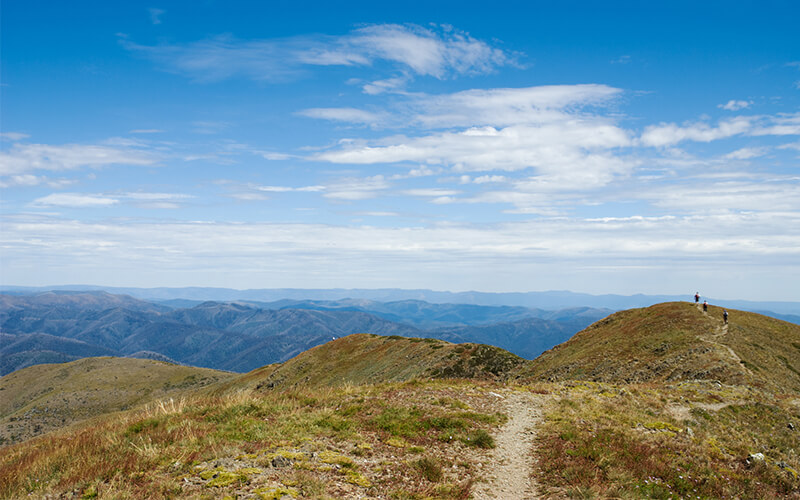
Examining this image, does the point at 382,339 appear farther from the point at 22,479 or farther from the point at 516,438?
the point at 22,479

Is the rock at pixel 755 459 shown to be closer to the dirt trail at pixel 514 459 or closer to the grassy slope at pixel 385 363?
the dirt trail at pixel 514 459

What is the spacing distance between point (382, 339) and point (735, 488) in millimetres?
76101

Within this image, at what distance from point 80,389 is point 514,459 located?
Answer: 18097 centimetres

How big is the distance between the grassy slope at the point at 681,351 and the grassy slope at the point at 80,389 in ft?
435

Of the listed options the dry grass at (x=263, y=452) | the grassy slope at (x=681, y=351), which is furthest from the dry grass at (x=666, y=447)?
the grassy slope at (x=681, y=351)

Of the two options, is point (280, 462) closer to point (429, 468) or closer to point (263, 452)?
point (263, 452)

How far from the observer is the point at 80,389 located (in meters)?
148

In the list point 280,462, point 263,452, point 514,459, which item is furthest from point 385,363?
point 280,462

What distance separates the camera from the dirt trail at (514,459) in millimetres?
12633

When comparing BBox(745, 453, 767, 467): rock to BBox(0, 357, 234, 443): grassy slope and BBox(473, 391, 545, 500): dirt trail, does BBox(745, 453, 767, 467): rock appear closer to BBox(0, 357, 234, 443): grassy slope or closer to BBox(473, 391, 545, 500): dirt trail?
BBox(473, 391, 545, 500): dirt trail

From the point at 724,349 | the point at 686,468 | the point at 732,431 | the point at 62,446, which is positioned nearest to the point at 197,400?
the point at 62,446

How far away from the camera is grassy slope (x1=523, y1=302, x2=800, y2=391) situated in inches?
1428

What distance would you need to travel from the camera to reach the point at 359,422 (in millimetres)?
16875

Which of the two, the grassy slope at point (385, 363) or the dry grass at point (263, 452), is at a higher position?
the dry grass at point (263, 452)
